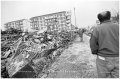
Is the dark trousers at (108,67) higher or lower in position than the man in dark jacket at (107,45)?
lower

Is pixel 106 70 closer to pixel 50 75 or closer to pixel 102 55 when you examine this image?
pixel 102 55

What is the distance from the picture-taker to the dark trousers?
1585 millimetres

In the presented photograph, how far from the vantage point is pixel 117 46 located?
156 centimetres

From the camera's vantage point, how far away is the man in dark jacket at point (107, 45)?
1.52 m

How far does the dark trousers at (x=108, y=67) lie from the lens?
1.59 metres

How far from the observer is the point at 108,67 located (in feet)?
5.28

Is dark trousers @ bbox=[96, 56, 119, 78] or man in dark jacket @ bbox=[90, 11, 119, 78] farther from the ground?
man in dark jacket @ bbox=[90, 11, 119, 78]

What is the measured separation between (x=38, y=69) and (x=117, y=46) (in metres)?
2.27

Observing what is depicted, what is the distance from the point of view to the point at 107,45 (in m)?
1.56

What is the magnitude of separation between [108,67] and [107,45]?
1.13ft

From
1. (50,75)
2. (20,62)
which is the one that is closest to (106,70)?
(50,75)

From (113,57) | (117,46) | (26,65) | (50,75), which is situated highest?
(117,46)

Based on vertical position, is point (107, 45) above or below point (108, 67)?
above

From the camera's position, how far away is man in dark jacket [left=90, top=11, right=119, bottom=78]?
152cm
